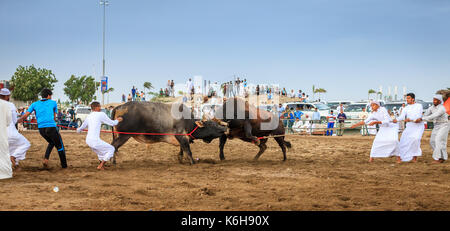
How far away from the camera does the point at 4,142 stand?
7.43m

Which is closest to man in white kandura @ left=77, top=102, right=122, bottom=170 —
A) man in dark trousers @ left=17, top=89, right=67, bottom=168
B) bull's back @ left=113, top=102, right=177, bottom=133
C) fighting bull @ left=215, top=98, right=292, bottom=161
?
man in dark trousers @ left=17, top=89, right=67, bottom=168

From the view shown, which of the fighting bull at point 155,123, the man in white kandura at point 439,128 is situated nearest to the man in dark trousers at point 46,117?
the fighting bull at point 155,123

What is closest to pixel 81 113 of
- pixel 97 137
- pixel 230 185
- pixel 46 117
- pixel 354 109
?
pixel 354 109

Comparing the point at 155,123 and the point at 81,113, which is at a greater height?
the point at 155,123

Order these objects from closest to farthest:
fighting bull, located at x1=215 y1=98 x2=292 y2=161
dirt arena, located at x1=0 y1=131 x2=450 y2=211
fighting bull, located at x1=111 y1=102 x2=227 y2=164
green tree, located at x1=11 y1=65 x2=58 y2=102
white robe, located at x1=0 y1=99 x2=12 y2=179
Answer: dirt arena, located at x1=0 y1=131 x2=450 y2=211 → white robe, located at x1=0 y1=99 x2=12 y2=179 → fighting bull, located at x1=111 y1=102 x2=227 y2=164 → fighting bull, located at x1=215 y1=98 x2=292 y2=161 → green tree, located at x1=11 y1=65 x2=58 y2=102

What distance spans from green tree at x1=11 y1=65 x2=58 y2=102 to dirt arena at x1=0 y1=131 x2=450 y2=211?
41.6 metres

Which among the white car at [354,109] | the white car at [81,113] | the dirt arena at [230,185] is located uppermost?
the white car at [354,109]

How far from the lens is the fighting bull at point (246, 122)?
10.8 m

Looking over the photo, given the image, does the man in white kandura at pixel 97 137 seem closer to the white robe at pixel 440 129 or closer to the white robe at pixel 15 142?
the white robe at pixel 15 142

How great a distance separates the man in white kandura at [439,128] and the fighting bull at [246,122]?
4214mm

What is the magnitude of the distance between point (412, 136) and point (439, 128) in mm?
810

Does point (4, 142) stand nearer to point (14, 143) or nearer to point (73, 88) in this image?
point (14, 143)

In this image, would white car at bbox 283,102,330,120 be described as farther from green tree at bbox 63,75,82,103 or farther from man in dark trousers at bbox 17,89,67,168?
green tree at bbox 63,75,82,103

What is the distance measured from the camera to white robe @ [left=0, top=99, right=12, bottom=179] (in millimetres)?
7238
